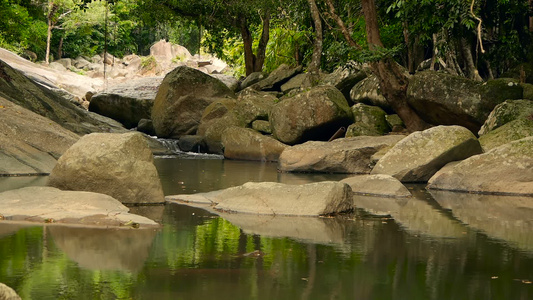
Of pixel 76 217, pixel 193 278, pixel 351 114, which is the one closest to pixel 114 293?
pixel 193 278

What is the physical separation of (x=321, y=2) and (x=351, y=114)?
466 cm

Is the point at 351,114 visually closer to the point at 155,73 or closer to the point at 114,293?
the point at 114,293

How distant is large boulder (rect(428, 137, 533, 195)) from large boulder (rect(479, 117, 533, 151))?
1.81 metres


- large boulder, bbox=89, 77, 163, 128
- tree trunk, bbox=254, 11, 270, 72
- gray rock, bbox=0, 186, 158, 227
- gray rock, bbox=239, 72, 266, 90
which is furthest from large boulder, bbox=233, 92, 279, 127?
gray rock, bbox=0, 186, 158, 227

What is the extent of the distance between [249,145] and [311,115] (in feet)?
6.59

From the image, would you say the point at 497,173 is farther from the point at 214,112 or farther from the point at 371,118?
the point at 214,112

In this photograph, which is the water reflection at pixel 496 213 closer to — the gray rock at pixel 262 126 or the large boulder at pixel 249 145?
the large boulder at pixel 249 145

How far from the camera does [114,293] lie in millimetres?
5875

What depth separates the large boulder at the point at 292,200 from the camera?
1017cm

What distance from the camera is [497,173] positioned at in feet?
45.0

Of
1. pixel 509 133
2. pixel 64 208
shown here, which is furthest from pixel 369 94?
pixel 64 208

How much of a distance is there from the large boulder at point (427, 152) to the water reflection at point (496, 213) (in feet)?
3.34

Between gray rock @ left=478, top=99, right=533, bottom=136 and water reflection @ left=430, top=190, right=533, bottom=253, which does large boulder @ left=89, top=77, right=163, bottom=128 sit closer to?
gray rock @ left=478, top=99, right=533, bottom=136

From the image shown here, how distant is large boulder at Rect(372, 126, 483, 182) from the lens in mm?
14695
